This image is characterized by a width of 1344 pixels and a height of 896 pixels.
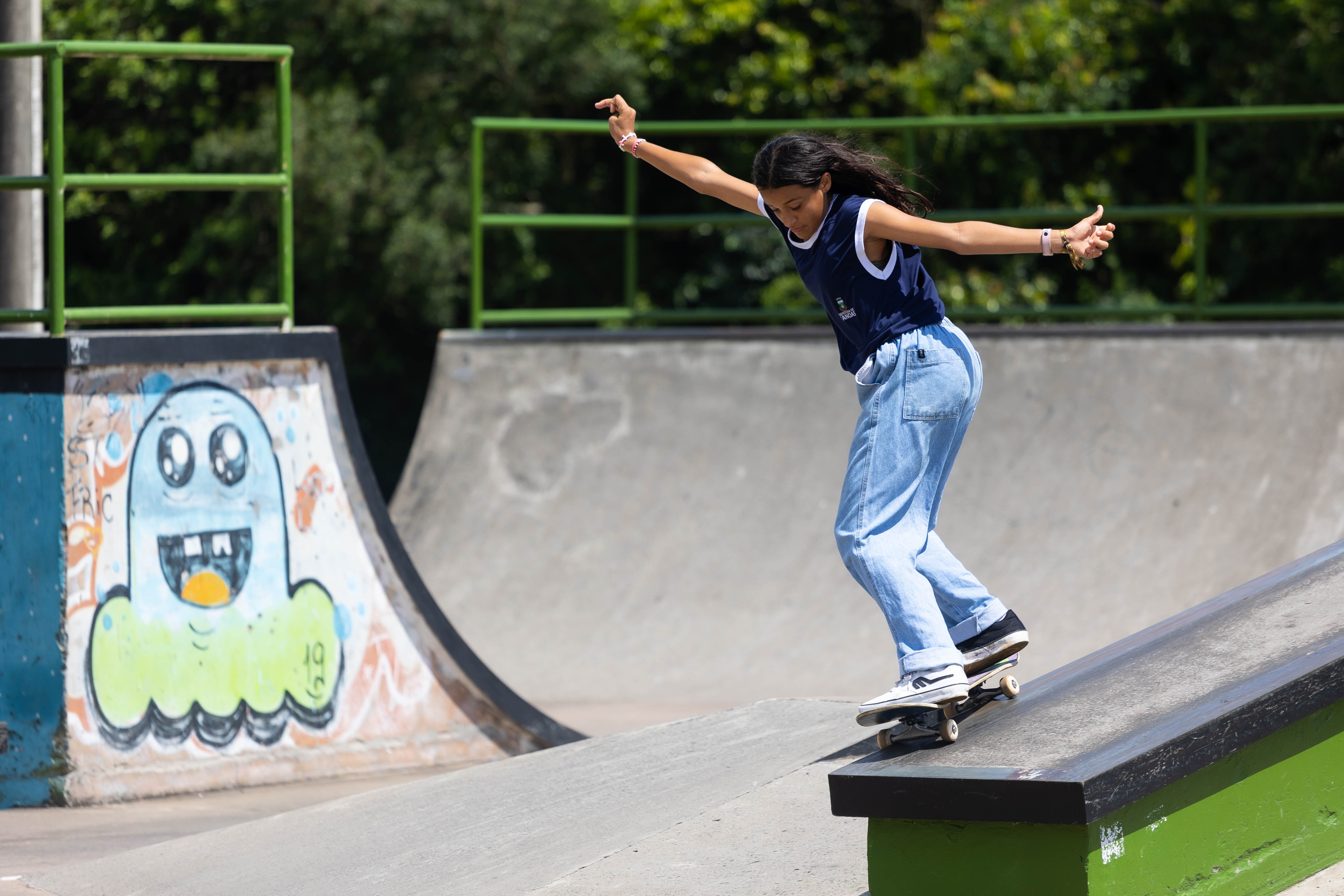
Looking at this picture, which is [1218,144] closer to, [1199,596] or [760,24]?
[760,24]

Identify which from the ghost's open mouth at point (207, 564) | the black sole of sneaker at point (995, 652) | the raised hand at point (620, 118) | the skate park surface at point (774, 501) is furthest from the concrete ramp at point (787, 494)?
the raised hand at point (620, 118)

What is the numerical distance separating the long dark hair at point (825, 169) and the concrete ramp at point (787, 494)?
12.8 feet

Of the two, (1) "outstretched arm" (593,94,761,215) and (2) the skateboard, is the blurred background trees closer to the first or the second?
(1) "outstretched arm" (593,94,761,215)

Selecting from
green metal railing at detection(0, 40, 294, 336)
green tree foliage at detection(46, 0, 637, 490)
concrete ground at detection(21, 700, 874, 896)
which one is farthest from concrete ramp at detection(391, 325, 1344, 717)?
green tree foliage at detection(46, 0, 637, 490)

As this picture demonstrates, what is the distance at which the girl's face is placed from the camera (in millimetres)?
3621

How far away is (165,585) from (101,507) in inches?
15.8

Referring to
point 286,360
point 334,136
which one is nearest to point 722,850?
point 286,360

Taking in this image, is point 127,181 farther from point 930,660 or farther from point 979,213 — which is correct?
point 979,213

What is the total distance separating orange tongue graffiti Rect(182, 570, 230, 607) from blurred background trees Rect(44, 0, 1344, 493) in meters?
9.03

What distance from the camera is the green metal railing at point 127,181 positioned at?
569 centimetres

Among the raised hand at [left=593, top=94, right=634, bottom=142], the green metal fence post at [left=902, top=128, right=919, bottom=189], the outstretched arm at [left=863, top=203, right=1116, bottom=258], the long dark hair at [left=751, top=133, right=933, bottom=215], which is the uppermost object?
the green metal fence post at [left=902, top=128, right=919, bottom=189]

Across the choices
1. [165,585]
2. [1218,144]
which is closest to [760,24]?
[1218,144]

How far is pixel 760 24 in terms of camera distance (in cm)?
1605

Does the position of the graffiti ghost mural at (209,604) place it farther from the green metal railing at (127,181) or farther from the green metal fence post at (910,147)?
the green metal fence post at (910,147)
